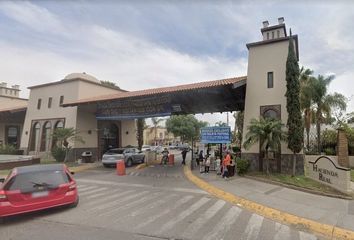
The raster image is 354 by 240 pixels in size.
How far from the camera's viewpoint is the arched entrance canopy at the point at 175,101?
19.9 m

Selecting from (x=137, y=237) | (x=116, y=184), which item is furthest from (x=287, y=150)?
(x=137, y=237)

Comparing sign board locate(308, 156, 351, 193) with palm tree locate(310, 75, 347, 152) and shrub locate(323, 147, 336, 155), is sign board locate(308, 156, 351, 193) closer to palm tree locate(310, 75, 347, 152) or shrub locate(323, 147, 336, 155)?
shrub locate(323, 147, 336, 155)

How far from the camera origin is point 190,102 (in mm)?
23094

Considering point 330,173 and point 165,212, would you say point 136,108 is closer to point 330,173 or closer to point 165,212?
point 330,173

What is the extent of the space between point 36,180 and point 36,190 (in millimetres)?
310

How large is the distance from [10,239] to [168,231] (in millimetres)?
3595

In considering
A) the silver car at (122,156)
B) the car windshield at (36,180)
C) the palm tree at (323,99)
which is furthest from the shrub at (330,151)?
the car windshield at (36,180)

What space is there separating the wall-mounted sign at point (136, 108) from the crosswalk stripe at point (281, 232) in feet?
50.9

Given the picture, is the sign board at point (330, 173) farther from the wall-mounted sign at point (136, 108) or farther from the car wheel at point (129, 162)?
the car wheel at point (129, 162)

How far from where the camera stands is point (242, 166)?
56.3 feet

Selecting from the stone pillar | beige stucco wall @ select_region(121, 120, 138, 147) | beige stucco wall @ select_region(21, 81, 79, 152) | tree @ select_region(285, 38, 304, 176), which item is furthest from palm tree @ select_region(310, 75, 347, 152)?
beige stucco wall @ select_region(21, 81, 79, 152)

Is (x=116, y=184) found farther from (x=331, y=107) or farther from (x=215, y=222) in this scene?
(x=331, y=107)

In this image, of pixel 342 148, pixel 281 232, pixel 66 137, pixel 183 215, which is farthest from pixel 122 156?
pixel 281 232

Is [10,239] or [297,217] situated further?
[297,217]
